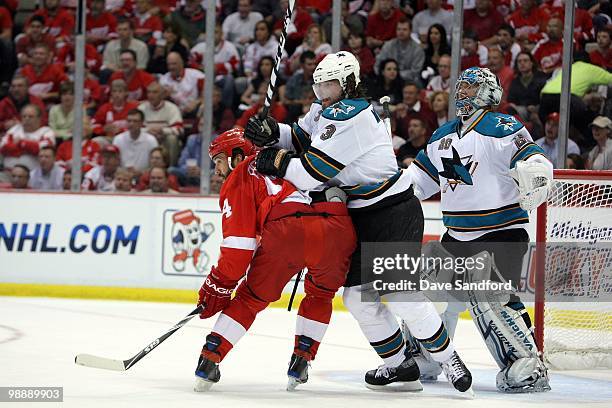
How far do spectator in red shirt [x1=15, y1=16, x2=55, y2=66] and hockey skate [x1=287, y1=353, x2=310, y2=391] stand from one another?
503cm

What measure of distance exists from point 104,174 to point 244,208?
13.0 feet

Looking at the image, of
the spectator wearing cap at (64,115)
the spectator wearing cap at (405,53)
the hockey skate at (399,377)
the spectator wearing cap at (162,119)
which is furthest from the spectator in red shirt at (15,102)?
the hockey skate at (399,377)

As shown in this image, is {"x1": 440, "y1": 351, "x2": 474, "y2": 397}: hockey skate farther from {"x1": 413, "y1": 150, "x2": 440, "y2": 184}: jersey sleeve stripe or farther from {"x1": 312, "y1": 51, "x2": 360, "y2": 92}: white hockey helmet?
{"x1": 312, "y1": 51, "x2": 360, "y2": 92}: white hockey helmet

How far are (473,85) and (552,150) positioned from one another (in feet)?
7.80

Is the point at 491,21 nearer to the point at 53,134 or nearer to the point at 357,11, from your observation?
the point at 357,11

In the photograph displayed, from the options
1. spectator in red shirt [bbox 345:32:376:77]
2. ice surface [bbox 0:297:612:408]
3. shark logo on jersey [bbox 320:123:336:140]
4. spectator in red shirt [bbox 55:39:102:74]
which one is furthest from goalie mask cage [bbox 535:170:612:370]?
spectator in red shirt [bbox 55:39:102:74]

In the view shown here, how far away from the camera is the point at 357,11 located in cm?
790

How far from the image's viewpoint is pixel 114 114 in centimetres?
813

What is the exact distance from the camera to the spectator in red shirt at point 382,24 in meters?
7.72

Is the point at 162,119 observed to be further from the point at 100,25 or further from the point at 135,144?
the point at 100,25

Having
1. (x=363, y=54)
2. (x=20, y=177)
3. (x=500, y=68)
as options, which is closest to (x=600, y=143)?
(x=500, y=68)

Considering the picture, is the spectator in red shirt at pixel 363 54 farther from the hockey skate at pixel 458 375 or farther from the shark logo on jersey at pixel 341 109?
the hockey skate at pixel 458 375

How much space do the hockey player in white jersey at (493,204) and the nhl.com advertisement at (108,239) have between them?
2995 mm

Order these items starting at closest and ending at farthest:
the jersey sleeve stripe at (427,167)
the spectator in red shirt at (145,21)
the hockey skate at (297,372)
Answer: the hockey skate at (297,372)
the jersey sleeve stripe at (427,167)
the spectator in red shirt at (145,21)
